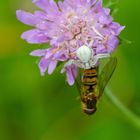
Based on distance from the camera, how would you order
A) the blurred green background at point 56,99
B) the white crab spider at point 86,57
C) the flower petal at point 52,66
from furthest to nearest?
the blurred green background at point 56,99 → the flower petal at point 52,66 → the white crab spider at point 86,57

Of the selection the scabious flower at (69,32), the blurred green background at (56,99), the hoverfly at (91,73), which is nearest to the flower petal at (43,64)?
the scabious flower at (69,32)

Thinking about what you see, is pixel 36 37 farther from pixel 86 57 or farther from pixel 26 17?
pixel 86 57

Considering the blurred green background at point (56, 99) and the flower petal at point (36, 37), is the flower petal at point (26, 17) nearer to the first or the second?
the flower petal at point (36, 37)

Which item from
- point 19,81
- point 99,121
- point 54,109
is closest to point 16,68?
point 19,81

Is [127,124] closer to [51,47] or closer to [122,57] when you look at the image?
[122,57]

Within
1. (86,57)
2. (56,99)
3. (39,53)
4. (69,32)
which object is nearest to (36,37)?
(39,53)

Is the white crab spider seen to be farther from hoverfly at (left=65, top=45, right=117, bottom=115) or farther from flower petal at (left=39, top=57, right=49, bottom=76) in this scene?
flower petal at (left=39, top=57, right=49, bottom=76)
